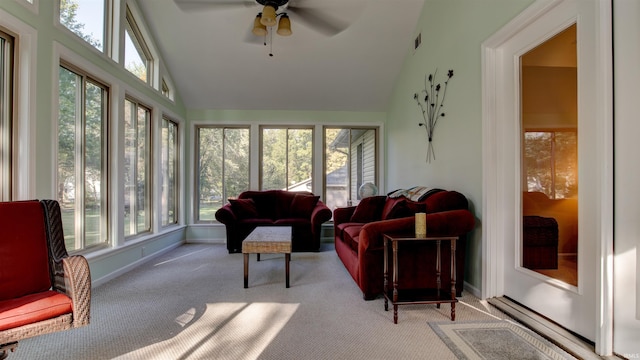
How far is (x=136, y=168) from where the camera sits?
14.0 ft

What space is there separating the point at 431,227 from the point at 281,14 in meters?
2.59

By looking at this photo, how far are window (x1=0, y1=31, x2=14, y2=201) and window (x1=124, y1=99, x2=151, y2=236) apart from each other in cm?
149

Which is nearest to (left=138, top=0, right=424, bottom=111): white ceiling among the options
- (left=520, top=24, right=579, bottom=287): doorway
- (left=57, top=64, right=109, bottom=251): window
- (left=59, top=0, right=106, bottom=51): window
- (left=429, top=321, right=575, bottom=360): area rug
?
(left=59, top=0, right=106, bottom=51): window

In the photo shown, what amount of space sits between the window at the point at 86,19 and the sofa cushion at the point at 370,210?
11.3ft

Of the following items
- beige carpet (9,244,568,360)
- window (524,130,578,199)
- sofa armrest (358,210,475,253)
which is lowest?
beige carpet (9,244,568,360)

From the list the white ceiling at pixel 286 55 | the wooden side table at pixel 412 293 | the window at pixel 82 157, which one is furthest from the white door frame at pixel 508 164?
the window at pixel 82 157

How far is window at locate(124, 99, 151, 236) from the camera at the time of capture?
4051 mm

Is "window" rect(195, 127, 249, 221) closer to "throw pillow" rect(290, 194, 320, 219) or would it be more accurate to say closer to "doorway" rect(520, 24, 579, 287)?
"throw pillow" rect(290, 194, 320, 219)

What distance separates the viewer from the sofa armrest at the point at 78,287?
1.71 meters

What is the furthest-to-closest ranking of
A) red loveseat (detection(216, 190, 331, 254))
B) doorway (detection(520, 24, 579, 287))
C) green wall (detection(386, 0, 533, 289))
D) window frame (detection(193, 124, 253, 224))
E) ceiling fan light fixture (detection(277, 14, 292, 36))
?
window frame (detection(193, 124, 253, 224)), red loveseat (detection(216, 190, 331, 254)), ceiling fan light fixture (detection(277, 14, 292, 36)), green wall (detection(386, 0, 533, 289)), doorway (detection(520, 24, 579, 287))

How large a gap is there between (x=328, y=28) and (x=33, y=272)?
11.4 feet

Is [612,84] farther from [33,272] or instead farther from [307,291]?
[33,272]

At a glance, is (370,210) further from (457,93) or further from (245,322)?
(245,322)

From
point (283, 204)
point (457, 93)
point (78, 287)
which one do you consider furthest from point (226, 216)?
point (457, 93)
